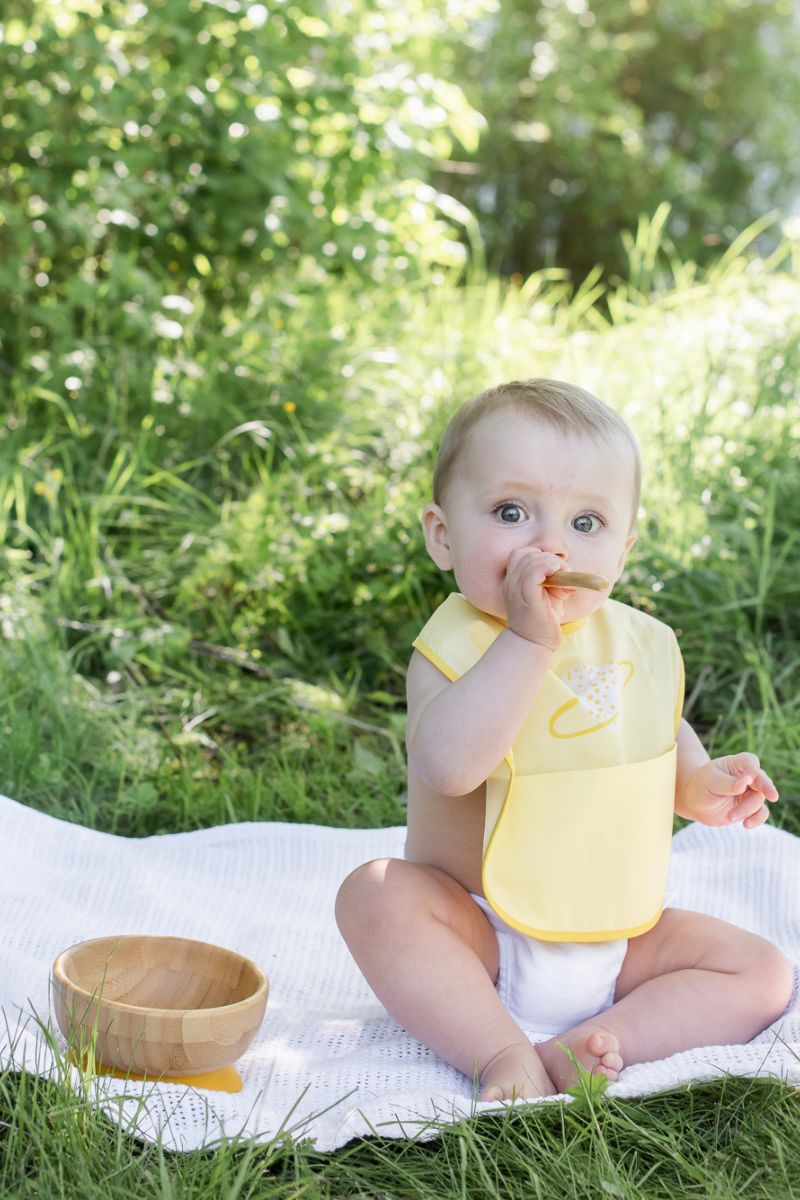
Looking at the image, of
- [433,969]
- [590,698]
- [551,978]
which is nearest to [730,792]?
[590,698]

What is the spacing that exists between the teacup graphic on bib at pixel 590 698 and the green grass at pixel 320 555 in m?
0.44

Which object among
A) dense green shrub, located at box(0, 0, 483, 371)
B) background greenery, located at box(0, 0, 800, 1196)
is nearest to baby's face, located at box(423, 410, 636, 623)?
background greenery, located at box(0, 0, 800, 1196)

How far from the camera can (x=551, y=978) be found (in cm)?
165

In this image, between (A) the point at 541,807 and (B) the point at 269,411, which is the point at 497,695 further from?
(B) the point at 269,411

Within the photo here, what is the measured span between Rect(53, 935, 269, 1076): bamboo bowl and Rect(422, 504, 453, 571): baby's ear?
0.55 metres

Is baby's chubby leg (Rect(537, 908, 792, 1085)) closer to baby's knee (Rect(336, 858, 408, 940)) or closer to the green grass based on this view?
the green grass

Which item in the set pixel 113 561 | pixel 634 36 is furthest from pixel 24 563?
pixel 634 36

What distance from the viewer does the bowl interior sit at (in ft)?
5.21

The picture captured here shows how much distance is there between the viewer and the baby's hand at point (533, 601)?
150 cm

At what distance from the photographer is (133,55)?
12.7ft

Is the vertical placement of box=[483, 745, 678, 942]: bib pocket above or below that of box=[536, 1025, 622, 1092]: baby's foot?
above

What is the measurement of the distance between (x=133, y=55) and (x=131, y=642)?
2.00 m

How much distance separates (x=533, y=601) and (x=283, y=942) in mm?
764

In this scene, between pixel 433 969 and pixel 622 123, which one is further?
pixel 622 123
